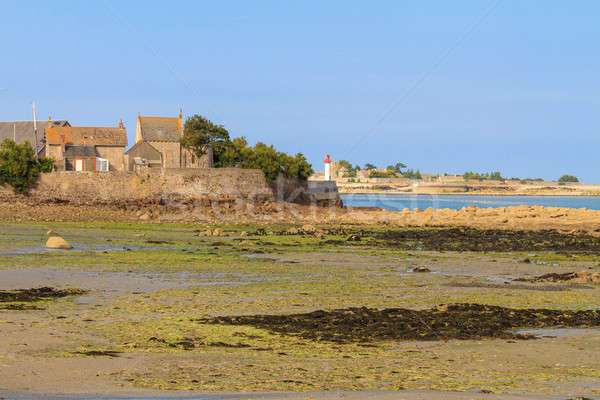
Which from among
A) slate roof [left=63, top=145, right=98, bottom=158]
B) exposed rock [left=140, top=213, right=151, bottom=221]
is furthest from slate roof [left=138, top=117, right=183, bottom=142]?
exposed rock [left=140, top=213, right=151, bottom=221]

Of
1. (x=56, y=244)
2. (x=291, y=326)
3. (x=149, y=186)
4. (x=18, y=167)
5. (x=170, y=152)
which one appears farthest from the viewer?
(x=170, y=152)

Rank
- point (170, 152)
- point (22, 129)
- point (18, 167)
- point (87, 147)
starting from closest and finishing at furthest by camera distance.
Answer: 1. point (18, 167)
2. point (87, 147)
3. point (170, 152)
4. point (22, 129)

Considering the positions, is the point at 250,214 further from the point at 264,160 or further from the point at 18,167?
the point at 18,167

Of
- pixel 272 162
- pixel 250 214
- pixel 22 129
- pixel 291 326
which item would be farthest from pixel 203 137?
pixel 291 326

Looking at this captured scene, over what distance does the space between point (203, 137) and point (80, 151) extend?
12.1 meters

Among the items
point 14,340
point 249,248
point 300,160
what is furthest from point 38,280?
point 300,160

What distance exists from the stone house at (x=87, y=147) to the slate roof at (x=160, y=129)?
2136mm

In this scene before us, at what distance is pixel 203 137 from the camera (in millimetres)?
73625

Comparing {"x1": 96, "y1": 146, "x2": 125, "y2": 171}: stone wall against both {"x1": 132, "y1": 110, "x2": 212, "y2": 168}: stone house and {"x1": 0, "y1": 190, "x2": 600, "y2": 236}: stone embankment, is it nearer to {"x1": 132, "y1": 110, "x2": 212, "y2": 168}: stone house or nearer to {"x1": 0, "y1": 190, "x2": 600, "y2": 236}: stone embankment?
{"x1": 132, "y1": 110, "x2": 212, "y2": 168}: stone house

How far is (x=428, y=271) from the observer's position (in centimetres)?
2297

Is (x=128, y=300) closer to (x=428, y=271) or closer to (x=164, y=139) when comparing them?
(x=428, y=271)

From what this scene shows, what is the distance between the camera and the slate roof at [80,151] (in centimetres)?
7206

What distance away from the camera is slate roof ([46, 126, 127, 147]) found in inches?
2911

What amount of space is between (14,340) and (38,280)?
7632 mm
